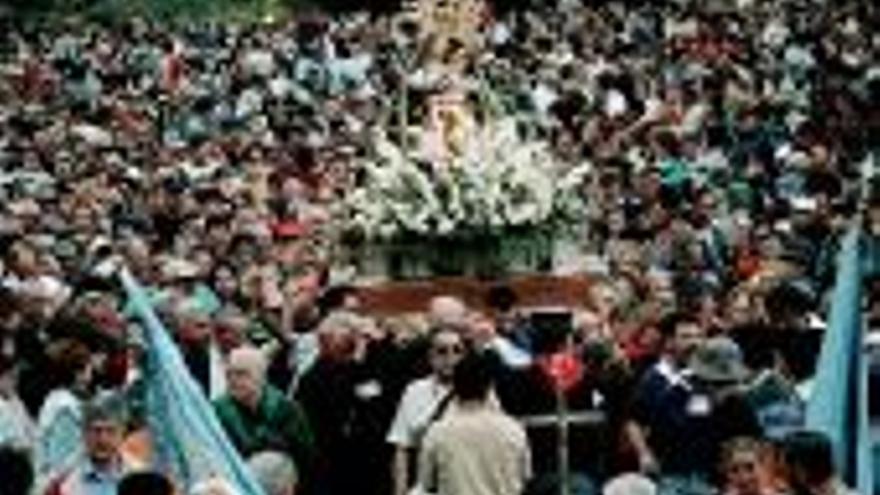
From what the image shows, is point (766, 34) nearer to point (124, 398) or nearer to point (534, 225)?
point (534, 225)

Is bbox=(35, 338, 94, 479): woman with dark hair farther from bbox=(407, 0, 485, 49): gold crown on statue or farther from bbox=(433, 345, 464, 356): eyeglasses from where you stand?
bbox=(407, 0, 485, 49): gold crown on statue

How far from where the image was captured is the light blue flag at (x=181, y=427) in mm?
11977

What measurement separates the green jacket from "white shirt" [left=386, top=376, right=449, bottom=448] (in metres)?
0.41

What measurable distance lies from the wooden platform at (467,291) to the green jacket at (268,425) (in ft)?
22.5

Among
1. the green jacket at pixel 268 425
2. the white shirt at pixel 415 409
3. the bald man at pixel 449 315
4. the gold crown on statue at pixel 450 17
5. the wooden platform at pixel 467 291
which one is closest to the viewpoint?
the green jacket at pixel 268 425

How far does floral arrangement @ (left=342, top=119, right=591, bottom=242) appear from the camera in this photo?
22.1 meters

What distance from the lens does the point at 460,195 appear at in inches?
872

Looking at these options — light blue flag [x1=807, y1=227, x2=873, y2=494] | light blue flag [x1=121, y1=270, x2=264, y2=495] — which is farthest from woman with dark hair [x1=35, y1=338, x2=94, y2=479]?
light blue flag [x1=807, y1=227, x2=873, y2=494]

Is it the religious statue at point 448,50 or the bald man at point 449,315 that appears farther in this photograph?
the religious statue at point 448,50

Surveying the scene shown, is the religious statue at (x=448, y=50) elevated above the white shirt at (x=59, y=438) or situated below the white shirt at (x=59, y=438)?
above

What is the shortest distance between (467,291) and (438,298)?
4.04m

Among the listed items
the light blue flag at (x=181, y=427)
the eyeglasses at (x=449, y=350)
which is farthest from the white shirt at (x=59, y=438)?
the eyeglasses at (x=449, y=350)

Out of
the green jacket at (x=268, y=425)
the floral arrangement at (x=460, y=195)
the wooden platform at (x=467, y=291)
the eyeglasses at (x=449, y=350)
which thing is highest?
the floral arrangement at (x=460, y=195)

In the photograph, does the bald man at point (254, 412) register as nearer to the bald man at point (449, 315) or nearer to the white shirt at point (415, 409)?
the white shirt at point (415, 409)
